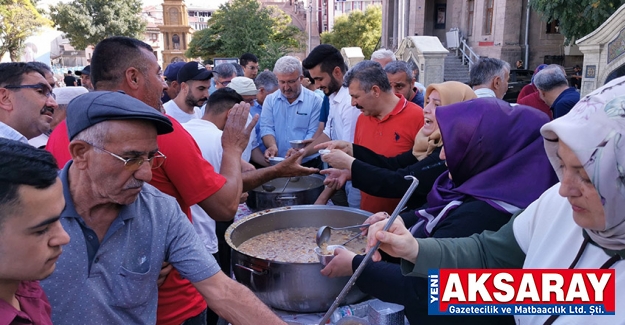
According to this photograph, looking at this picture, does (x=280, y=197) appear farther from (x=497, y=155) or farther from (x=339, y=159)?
(x=497, y=155)

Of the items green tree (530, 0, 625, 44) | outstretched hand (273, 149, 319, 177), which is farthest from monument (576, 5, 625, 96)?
outstretched hand (273, 149, 319, 177)

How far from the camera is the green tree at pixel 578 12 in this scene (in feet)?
35.9

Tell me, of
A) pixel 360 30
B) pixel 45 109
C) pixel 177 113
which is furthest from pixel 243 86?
pixel 360 30

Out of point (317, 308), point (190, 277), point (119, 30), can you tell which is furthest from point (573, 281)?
point (119, 30)

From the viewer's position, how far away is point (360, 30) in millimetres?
30969

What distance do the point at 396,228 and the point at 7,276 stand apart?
1029mm

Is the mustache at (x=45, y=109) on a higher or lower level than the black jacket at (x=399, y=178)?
higher

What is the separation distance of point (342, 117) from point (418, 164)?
1.54m

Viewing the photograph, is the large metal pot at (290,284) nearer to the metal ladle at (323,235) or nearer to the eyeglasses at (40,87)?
the metal ladle at (323,235)

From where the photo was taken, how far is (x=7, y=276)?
908mm

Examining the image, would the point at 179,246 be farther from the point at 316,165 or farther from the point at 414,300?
the point at 316,165

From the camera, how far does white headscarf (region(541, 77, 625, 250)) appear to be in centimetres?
88

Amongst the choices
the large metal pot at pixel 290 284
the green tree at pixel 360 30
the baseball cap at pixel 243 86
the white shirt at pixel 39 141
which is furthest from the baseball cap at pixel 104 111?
the green tree at pixel 360 30

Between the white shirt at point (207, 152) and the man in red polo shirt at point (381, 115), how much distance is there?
3.17 ft
